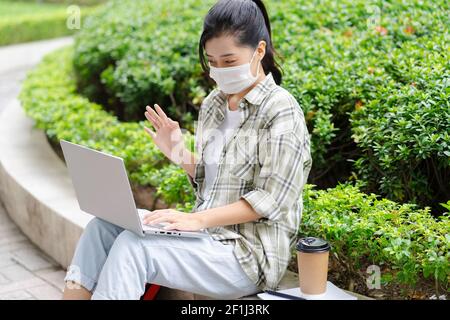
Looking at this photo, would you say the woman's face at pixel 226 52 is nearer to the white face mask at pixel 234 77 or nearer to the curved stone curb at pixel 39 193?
the white face mask at pixel 234 77

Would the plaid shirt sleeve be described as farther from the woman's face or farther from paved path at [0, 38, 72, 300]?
paved path at [0, 38, 72, 300]

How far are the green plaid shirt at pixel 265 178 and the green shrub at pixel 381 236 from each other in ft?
0.57

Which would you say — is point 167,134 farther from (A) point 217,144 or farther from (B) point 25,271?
(B) point 25,271

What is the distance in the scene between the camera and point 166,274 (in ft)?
9.32

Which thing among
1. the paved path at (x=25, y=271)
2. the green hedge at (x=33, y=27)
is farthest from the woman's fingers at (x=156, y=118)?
the green hedge at (x=33, y=27)

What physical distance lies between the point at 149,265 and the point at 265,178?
52cm

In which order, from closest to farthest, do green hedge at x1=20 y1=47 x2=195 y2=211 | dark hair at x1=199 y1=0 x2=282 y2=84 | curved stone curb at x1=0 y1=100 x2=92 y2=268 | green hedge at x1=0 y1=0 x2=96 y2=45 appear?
dark hair at x1=199 y1=0 x2=282 y2=84 → green hedge at x1=20 y1=47 x2=195 y2=211 → curved stone curb at x1=0 y1=100 x2=92 y2=268 → green hedge at x1=0 y1=0 x2=96 y2=45

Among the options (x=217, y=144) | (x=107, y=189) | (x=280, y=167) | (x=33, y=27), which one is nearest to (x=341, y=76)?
(x=217, y=144)

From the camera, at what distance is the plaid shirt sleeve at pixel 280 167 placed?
281 cm

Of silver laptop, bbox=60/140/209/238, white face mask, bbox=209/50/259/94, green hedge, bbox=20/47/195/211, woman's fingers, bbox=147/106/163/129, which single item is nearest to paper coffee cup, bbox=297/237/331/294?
silver laptop, bbox=60/140/209/238

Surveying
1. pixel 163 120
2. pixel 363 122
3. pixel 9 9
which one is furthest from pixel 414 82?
pixel 9 9

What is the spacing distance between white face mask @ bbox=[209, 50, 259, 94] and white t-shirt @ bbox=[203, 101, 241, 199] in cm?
12

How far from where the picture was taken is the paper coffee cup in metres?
2.79

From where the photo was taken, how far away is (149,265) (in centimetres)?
281
